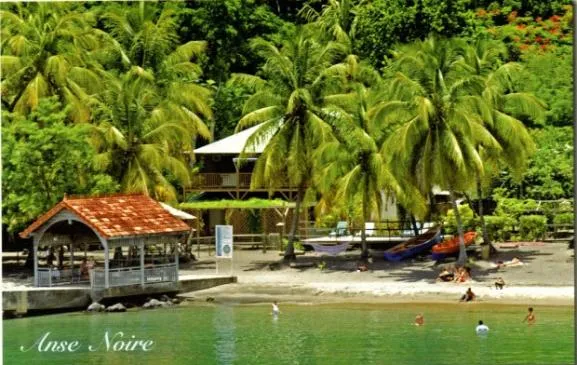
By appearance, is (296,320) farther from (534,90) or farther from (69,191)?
(534,90)

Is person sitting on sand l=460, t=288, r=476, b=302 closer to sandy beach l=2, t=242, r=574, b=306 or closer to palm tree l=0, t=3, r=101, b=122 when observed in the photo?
sandy beach l=2, t=242, r=574, b=306

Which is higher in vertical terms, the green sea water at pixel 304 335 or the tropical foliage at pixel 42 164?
the tropical foliage at pixel 42 164

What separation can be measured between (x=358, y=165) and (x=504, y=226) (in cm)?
770

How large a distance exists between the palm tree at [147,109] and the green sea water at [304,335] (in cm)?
949

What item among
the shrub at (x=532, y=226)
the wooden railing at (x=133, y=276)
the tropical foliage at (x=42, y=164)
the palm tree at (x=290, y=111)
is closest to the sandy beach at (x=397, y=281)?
the wooden railing at (x=133, y=276)

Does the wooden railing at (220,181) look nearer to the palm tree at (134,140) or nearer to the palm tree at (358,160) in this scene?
the palm tree at (134,140)

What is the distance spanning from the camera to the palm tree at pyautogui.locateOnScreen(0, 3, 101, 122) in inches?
1849

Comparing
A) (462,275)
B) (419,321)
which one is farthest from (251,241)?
(419,321)

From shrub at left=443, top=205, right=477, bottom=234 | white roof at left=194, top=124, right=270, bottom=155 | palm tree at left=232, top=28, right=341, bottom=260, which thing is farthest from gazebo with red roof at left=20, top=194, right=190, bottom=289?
white roof at left=194, top=124, right=270, bottom=155

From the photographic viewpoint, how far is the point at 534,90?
5725cm

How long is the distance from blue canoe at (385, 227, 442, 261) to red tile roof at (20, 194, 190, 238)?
9.00 m

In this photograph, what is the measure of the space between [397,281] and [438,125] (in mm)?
5778

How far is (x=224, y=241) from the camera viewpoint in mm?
43406

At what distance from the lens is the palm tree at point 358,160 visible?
45.1 meters
